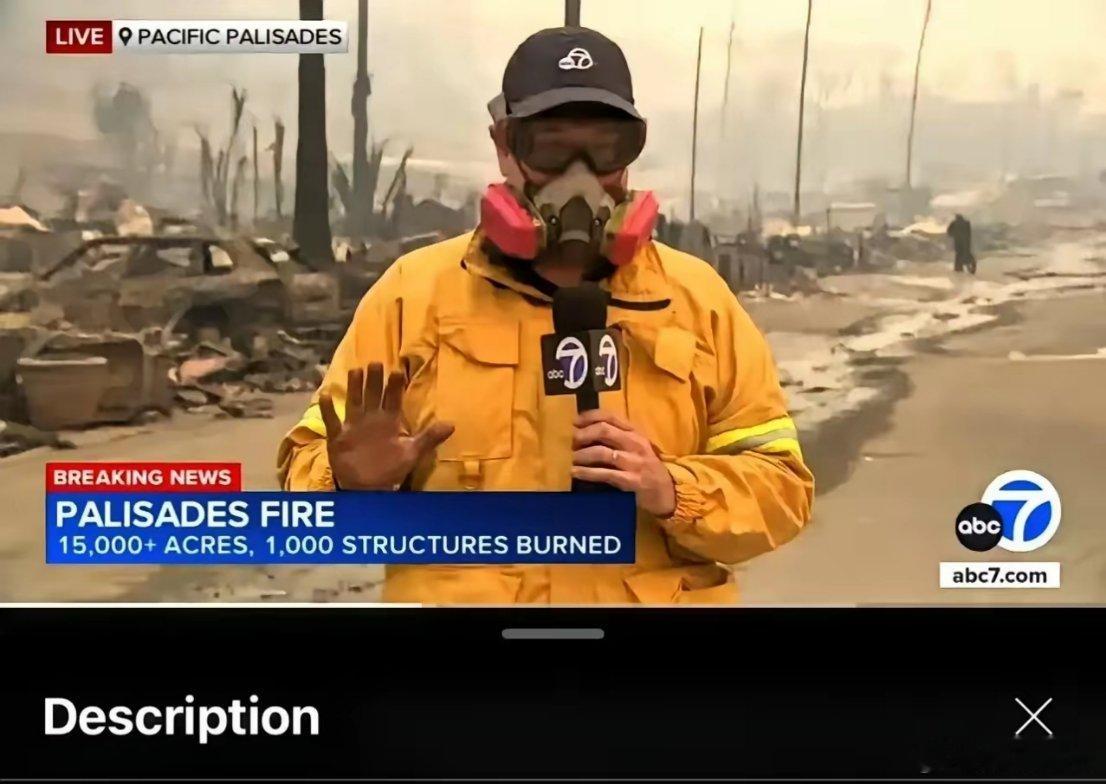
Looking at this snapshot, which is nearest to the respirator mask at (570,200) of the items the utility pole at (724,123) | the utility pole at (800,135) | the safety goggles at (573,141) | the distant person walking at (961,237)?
the safety goggles at (573,141)

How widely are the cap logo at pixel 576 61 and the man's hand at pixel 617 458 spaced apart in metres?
0.49

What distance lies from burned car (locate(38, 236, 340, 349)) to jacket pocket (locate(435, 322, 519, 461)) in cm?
20

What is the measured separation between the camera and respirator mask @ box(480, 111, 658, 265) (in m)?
1.49

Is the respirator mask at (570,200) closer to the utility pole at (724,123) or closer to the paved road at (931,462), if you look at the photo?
the utility pole at (724,123)

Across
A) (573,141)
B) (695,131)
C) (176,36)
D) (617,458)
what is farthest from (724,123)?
(176,36)

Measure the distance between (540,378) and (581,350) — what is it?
7 centimetres

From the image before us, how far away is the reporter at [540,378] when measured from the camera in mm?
1503

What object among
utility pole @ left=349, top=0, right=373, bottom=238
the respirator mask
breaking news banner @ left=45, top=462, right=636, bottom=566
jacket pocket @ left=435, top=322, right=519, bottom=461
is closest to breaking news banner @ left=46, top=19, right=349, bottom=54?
utility pole @ left=349, top=0, right=373, bottom=238

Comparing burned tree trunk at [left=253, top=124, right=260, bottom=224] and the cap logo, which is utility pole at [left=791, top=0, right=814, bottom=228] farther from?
burned tree trunk at [left=253, top=124, right=260, bottom=224]

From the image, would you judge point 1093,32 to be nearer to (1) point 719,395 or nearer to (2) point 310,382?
(1) point 719,395

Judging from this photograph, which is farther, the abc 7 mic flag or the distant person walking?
the distant person walking

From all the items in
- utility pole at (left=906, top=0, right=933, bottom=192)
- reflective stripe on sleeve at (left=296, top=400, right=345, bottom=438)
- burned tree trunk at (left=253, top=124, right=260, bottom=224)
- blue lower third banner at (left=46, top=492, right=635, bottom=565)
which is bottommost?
blue lower third banner at (left=46, top=492, right=635, bottom=565)
